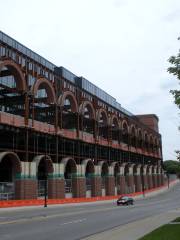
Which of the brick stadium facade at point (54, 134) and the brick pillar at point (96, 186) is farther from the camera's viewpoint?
the brick pillar at point (96, 186)

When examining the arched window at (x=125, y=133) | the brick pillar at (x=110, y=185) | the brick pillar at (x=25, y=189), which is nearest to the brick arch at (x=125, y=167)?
the arched window at (x=125, y=133)

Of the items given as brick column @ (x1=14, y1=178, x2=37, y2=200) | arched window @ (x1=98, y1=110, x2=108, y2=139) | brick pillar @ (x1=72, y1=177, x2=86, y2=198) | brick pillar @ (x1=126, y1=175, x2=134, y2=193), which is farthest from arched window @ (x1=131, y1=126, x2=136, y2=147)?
brick column @ (x1=14, y1=178, x2=37, y2=200)

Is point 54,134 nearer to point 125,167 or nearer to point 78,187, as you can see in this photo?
point 78,187

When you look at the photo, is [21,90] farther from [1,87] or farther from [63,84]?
[63,84]

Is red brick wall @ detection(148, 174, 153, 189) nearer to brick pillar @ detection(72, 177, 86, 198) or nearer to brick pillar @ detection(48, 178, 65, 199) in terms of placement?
brick pillar @ detection(72, 177, 86, 198)

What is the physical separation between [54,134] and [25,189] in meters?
12.8

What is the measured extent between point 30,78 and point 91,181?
1038 inches

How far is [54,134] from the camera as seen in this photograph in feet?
211

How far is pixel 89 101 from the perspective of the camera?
79.9 m

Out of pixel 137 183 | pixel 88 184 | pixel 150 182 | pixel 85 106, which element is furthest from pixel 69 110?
pixel 150 182

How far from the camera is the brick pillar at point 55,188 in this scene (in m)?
61.4

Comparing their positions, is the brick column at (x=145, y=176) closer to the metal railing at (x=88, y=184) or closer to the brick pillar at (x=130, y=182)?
the brick pillar at (x=130, y=182)

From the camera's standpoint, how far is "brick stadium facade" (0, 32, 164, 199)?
5541cm

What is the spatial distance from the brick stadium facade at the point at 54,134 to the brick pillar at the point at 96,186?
0.19m
